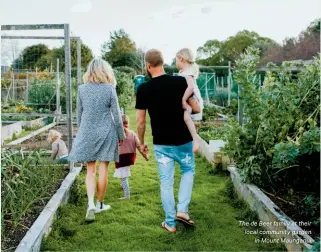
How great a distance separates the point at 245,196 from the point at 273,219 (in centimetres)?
97

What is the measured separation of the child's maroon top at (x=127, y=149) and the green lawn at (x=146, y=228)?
1.51 feet

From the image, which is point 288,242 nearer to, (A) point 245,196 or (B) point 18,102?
(A) point 245,196

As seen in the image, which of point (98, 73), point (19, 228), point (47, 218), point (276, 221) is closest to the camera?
point (276, 221)

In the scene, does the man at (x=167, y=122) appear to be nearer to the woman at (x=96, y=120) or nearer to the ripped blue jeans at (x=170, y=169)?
the ripped blue jeans at (x=170, y=169)

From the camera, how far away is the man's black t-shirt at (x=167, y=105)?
159 inches

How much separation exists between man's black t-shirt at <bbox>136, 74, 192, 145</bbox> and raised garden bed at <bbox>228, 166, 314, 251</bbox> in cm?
99

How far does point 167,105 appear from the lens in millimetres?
4059

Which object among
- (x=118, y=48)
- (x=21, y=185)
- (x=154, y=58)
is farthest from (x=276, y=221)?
(x=118, y=48)

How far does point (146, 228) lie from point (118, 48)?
52.5 meters

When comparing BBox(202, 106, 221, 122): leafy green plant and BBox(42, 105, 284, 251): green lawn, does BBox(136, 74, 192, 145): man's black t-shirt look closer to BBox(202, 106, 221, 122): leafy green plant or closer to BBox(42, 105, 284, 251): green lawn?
BBox(42, 105, 284, 251): green lawn

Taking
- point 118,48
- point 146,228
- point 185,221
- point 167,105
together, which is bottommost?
point 146,228

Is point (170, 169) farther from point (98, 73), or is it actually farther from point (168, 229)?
point (98, 73)

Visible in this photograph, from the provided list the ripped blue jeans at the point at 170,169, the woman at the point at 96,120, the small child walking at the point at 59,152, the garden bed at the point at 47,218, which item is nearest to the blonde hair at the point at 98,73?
the woman at the point at 96,120

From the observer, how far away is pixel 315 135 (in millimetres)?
3482
